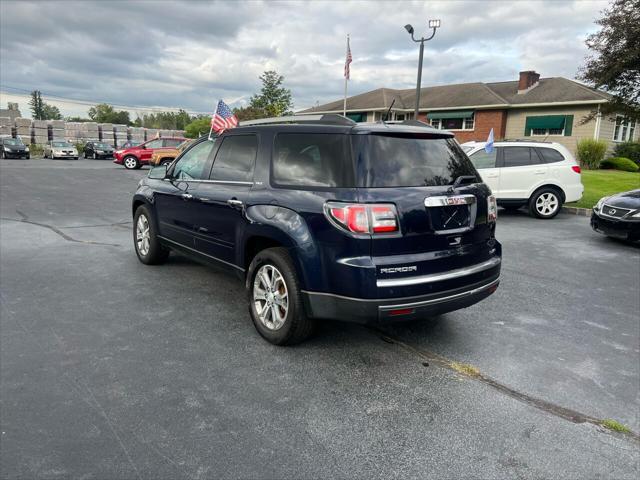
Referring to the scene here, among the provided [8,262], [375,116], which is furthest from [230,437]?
[375,116]

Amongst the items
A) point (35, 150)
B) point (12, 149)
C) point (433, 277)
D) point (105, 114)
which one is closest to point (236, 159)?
point (433, 277)

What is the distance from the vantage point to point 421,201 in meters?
3.37

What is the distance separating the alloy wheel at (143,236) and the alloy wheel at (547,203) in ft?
30.0

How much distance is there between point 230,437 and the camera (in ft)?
8.91

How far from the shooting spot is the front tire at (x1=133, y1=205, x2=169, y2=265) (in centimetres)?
603

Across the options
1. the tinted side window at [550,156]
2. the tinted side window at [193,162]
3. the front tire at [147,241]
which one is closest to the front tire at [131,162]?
the front tire at [147,241]

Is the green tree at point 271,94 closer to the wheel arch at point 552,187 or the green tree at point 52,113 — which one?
the wheel arch at point 552,187

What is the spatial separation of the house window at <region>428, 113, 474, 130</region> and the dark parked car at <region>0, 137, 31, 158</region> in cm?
2943

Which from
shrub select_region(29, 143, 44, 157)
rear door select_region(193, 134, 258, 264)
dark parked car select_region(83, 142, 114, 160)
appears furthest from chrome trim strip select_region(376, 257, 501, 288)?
shrub select_region(29, 143, 44, 157)

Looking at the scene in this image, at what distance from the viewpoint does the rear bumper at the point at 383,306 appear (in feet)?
10.7

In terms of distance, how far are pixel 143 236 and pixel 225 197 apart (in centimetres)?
250

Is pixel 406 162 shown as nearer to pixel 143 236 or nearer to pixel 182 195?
pixel 182 195

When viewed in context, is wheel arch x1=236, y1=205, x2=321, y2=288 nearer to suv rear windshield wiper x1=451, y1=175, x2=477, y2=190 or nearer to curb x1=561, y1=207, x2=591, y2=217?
suv rear windshield wiper x1=451, y1=175, x2=477, y2=190

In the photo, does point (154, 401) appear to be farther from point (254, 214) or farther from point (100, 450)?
point (254, 214)
